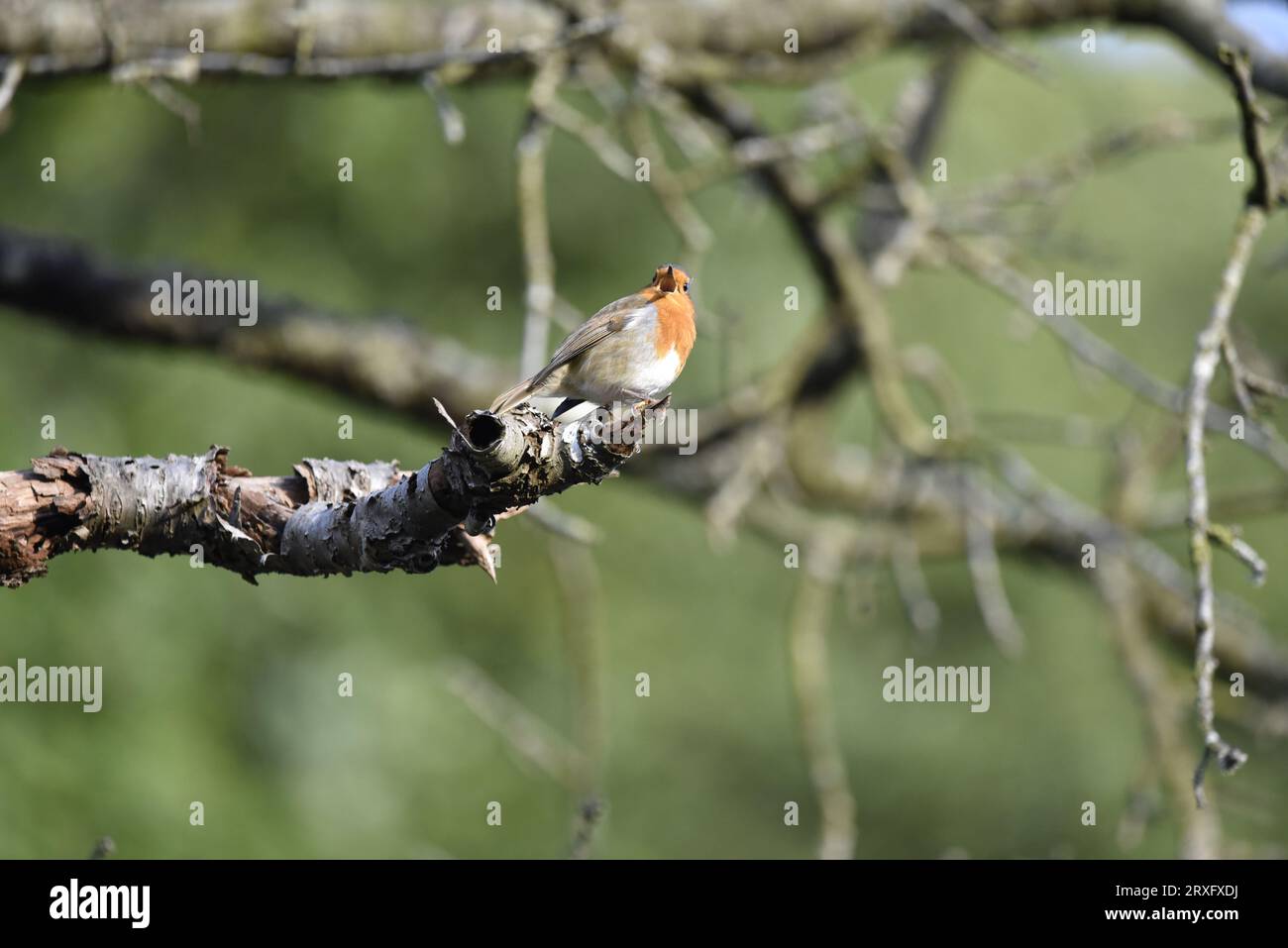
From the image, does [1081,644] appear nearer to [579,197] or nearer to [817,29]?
[579,197]

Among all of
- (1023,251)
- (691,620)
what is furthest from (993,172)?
(1023,251)

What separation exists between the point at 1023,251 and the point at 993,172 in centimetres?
1078

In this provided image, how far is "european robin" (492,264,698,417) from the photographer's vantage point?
3453 mm

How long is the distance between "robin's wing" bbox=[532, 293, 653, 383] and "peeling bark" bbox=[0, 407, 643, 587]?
0.60 meters

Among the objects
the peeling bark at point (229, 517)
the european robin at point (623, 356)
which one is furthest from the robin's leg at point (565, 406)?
the peeling bark at point (229, 517)

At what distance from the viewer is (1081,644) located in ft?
57.6

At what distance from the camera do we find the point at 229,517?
10.1ft

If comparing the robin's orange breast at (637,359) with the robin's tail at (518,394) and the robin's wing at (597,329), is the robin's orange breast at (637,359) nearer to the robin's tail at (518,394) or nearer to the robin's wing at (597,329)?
the robin's wing at (597,329)

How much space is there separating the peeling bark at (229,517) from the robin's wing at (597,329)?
0.60 metres

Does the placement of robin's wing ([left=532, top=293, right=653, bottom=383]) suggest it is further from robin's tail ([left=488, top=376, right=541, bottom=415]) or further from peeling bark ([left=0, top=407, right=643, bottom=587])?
peeling bark ([left=0, top=407, right=643, bottom=587])

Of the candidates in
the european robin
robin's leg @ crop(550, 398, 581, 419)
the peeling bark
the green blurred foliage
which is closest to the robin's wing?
the european robin

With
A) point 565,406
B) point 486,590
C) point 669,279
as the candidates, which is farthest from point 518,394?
point 486,590

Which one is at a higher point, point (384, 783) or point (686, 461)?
point (686, 461)

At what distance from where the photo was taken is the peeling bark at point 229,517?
8.94 feet
